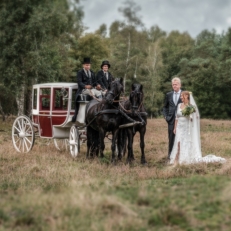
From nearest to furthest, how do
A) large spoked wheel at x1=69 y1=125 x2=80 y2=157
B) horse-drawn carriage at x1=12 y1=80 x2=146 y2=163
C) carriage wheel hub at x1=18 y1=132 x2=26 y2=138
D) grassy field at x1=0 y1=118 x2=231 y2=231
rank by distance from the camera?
grassy field at x1=0 y1=118 x2=231 y2=231
horse-drawn carriage at x1=12 y1=80 x2=146 y2=163
large spoked wheel at x1=69 y1=125 x2=80 y2=157
carriage wheel hub at x1=18 y1=132 x2=26 y2=138

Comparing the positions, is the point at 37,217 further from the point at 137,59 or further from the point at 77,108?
the point at 137,59

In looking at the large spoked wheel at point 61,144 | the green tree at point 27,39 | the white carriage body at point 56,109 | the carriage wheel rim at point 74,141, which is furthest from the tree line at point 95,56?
the carriage wheel rim at point 74,141

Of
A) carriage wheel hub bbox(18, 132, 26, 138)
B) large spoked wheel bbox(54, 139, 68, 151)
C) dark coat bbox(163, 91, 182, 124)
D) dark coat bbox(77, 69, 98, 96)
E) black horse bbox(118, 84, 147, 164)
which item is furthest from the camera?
large spoked wheel bbox(54, 139, 68, 151)

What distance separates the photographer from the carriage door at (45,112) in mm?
15423

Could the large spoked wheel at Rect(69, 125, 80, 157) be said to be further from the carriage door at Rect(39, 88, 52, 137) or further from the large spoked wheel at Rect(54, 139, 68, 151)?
the large spoked wheel at Rect(54, 139, 68, 151)

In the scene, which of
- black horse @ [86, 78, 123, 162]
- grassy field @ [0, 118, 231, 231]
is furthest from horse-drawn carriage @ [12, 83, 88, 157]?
grassy field @ [0, 118, 231, 231]

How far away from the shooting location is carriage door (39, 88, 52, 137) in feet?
50.6

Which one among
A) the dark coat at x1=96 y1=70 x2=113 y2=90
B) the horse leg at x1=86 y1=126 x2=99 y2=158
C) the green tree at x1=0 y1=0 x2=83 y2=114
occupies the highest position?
the green tree at x1=0 y1=0 x2=83 y2=114

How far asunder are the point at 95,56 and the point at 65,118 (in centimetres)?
3647

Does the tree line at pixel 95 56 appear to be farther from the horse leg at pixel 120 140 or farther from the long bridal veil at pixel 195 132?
the long bridal veil at pixel 195 132

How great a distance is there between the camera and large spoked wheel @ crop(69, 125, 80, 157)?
558 inches

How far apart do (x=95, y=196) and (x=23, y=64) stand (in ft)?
73.2

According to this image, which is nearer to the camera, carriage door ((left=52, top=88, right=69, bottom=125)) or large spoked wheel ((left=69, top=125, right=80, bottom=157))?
large spoked wheel ((left=69, top=125, right=80, bottom=157))

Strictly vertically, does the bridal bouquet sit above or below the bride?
above
